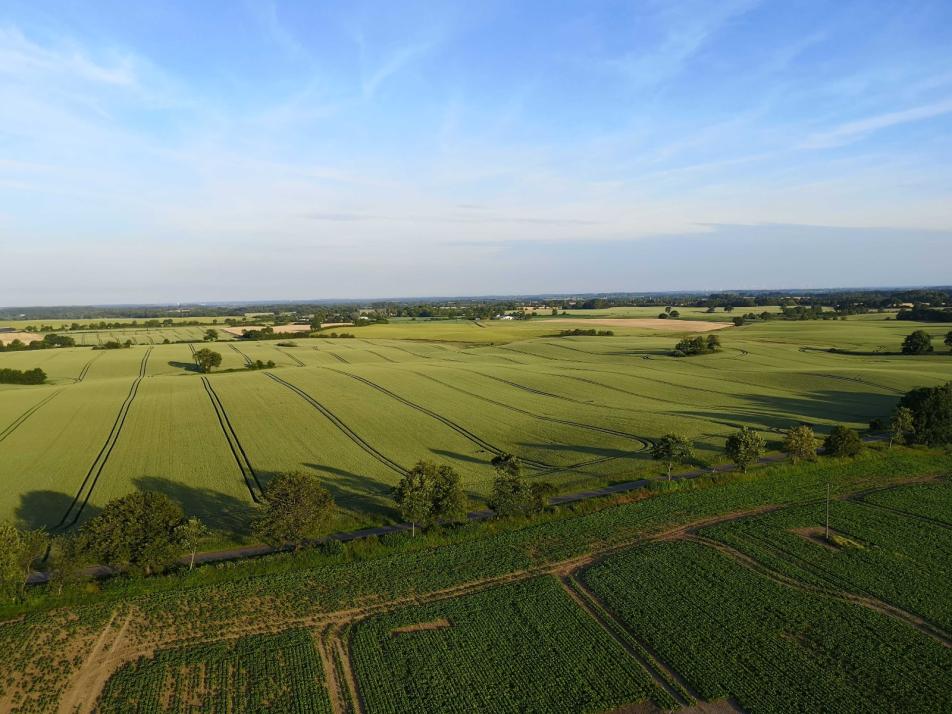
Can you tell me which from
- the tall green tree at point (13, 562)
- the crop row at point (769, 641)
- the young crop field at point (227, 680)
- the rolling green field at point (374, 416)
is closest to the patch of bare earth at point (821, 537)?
the crop row at point (769, 641)

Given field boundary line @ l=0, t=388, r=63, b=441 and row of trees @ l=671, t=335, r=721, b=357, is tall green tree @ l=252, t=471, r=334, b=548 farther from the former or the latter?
row of trees @ l=671, t=335, r=721, b=357

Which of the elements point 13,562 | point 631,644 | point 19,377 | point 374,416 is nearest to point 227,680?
point 13,562

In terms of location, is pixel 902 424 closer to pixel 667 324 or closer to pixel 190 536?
pixel 190 536

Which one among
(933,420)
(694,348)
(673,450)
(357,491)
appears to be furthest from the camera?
(694,348)

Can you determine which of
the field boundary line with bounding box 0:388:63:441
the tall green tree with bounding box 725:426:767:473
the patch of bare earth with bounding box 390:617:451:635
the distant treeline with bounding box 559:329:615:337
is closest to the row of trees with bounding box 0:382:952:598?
the patch of bare earth with bounding box 390:617:451:635

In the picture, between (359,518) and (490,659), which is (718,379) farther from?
(490,659)

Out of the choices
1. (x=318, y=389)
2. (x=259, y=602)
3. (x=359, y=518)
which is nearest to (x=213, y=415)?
(x=318, y=389)

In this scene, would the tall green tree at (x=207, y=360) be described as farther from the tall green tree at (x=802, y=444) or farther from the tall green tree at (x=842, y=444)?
the tall green tree at (x=842, y=444)
